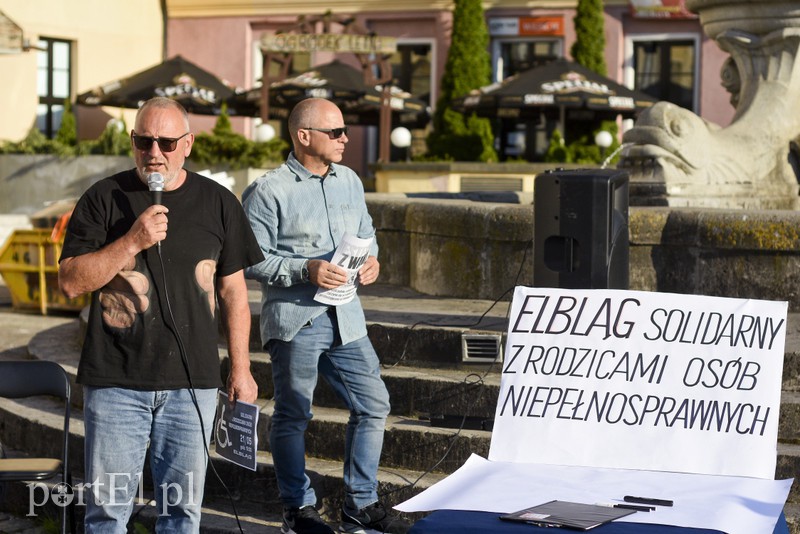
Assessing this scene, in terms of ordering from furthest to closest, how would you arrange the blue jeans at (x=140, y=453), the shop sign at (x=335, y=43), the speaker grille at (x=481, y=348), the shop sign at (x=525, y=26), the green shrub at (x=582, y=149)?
the shop sign at (x=525, y=26) → the green shrub at (x=582, y=149) → the shop sign at (x=335, y=43) → the speaker grille at (x=481, y=348) → the blue jeans at (x=140, y=453)

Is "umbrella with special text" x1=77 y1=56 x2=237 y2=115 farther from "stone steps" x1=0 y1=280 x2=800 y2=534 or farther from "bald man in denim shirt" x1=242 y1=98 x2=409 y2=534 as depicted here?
"bald man in denim shirt" x1=242 y1=98 x2=409 y2=534

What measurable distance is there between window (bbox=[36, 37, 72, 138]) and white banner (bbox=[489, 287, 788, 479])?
2618cm

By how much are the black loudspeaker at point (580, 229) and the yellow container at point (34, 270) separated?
8.15m

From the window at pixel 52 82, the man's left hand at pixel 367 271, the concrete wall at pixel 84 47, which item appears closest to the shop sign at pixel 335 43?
the concrete wall at pixel 84 47

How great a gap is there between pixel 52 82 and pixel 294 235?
81.8 feet

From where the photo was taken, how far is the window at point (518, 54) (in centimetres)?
2905

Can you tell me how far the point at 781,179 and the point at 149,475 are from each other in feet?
18.1

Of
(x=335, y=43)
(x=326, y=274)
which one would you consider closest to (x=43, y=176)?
(x=335, y=43)

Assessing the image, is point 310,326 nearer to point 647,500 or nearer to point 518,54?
point 647,500

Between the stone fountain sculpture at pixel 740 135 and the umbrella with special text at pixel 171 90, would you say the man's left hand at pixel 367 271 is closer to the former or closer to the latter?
the stone fountain sculpture at pixel 740 135

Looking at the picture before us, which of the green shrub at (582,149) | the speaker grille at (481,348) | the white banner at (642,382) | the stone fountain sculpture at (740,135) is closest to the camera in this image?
the white banner at (642,382)

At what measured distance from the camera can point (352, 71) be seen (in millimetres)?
23953

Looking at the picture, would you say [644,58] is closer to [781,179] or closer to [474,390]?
[781,179]

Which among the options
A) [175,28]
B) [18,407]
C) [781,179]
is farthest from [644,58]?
[18,407]
